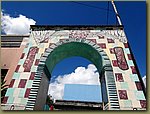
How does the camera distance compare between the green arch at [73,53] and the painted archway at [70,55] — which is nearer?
the painted archway at [70,55]

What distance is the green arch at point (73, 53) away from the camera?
827cm

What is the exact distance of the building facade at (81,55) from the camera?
670cm

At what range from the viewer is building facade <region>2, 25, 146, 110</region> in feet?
22.0

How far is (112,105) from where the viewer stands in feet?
21.2

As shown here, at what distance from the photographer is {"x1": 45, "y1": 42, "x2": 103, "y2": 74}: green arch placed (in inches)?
325

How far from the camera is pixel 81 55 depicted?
8.91 m

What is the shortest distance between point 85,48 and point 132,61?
2.12 m

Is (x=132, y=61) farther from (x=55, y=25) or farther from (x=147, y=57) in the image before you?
(x=55, y=25)

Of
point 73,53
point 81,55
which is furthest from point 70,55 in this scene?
point 81,55

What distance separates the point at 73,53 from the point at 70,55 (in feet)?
0.58

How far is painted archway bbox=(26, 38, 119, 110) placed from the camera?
678 centimetres

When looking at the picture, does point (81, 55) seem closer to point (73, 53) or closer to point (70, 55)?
point (73, 53)

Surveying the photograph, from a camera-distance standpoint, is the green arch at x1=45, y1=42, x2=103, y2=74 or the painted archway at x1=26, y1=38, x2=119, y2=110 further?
the green arch at x1=45, y1=42, x2=103, y2=74

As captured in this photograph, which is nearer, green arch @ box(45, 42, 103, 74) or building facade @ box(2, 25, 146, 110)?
building facade @ box(2, 25, 146, 110)
